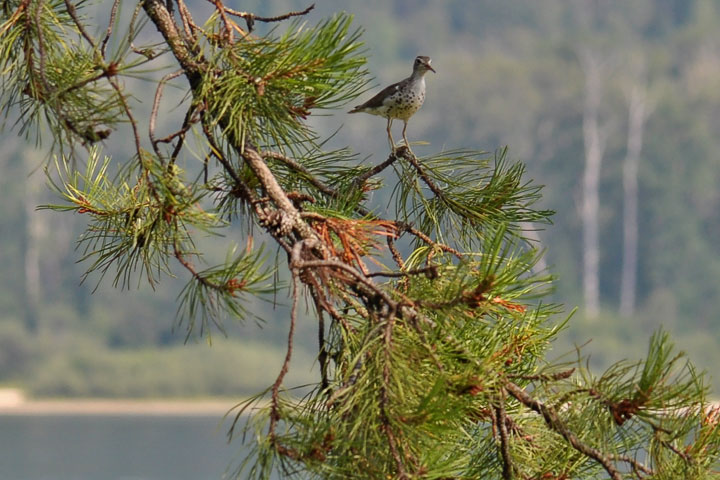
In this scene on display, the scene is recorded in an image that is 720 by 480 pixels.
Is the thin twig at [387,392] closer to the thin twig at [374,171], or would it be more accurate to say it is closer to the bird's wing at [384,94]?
the thin twig at [374,171]

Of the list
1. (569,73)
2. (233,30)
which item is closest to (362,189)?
(233,30)

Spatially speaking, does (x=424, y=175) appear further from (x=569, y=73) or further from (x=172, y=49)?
(x=569, y=73)

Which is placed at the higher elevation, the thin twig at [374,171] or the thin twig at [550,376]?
the thin twig at [374,171]

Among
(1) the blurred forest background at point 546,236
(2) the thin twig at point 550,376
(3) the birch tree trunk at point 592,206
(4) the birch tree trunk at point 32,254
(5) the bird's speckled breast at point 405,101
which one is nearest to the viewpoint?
(2) the thin twig at point 550,376

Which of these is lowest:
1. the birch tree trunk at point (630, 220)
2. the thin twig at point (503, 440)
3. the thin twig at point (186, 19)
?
the thin twig at point (503, 440)

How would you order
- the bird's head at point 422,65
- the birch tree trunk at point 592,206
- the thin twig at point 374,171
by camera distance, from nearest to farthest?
the thin twig at point 374,171 → the bird's head at point 422,65 → the birch tree trunk at point 592,206

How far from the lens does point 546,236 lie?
3975 cm

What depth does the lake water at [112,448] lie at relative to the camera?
30438mm

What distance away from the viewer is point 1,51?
2.12 m

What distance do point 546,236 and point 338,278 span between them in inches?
1508

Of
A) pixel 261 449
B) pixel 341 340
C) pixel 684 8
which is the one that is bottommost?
pixel 261 449

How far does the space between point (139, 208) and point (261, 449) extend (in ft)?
1.97

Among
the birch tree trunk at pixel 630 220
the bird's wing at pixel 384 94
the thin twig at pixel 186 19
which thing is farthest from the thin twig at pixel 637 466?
the birch tree trunk at pixel 630 220

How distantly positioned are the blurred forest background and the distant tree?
31.3 m
